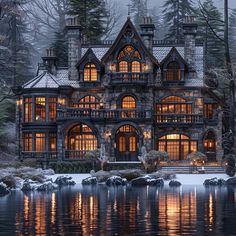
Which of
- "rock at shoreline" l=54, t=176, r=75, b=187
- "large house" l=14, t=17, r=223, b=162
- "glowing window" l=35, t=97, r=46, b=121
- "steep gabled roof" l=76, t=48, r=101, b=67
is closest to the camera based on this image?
"rock at shoreline" l=54, t=176, r=75, b=187

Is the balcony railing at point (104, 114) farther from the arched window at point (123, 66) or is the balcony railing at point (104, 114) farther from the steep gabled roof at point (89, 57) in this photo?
the steep gabled roof at point (89, 57)

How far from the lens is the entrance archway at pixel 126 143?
54.2m

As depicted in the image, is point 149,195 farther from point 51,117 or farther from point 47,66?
point 47,66

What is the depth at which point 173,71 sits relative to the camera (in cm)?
5681

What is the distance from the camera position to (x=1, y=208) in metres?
24.3

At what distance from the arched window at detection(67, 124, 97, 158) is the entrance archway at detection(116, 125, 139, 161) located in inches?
87.1

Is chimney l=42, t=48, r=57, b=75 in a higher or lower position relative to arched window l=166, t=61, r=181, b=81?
higher

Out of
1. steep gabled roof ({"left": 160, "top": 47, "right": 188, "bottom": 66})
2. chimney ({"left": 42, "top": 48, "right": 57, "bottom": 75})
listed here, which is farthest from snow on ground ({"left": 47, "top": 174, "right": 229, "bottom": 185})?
chimney ({"left": 42, "top": 48, "right": 57, "bottom": 75})

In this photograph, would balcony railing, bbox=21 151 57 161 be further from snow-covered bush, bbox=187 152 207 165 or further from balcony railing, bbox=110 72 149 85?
snow-covered bush, bbox=187 152 207 165

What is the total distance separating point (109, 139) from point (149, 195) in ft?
75.9

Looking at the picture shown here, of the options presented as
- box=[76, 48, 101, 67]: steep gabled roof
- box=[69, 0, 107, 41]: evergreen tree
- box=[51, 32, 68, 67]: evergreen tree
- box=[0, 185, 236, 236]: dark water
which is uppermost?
box=[69, 0, 107, 41]: evergreen tree

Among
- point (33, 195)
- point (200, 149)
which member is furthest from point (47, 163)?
point (33, 195)

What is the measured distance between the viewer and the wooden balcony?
54.6 meters

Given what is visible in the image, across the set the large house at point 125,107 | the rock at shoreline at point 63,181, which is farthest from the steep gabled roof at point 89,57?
the rock at shoreline at point 63,181
